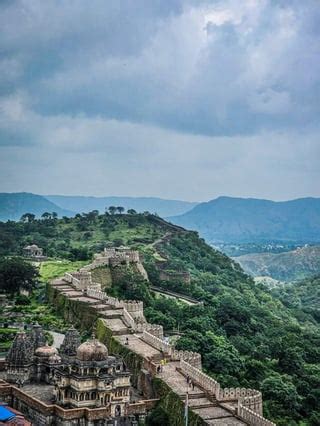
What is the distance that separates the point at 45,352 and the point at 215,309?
103 ft

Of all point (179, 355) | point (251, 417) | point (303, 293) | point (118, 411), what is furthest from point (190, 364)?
point (303, 293)

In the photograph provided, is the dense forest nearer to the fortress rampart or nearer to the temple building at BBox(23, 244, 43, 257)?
the temple building at BBox(23, 244, 43, 257)

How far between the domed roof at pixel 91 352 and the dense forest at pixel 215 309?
11.7 meters

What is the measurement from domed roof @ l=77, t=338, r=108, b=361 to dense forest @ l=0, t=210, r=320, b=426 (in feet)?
38.4

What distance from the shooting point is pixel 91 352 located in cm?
4088

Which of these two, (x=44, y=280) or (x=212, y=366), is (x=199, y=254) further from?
(x=212, y=366)

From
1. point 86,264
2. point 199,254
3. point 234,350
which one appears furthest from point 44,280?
point 199,254

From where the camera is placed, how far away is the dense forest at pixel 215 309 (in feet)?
178

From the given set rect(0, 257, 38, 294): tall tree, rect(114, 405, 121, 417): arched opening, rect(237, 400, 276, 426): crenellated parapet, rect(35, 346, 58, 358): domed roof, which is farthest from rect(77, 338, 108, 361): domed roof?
rect(0, 257, 38, 294): tall tree

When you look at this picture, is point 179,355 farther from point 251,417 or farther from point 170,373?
point 251,417

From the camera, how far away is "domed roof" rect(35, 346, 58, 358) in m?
45.4

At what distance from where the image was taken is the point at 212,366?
5459 centimetres

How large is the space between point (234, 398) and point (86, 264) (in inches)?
1681

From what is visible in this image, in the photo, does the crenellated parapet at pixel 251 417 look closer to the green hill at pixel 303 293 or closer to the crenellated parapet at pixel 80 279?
the crenellated parapet at pixel 80 279
